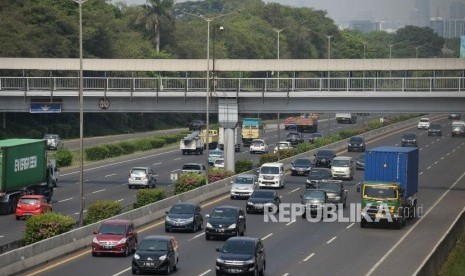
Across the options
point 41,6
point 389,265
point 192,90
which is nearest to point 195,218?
point 389,265

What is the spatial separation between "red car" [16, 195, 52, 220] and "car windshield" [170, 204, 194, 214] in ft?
27.4

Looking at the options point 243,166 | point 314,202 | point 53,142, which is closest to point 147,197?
point 314,202

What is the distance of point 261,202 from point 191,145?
166ft

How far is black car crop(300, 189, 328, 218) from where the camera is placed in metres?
64.8

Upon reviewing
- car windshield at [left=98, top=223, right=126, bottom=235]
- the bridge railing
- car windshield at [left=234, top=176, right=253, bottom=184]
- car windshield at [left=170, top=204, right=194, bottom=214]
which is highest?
the bridge railing

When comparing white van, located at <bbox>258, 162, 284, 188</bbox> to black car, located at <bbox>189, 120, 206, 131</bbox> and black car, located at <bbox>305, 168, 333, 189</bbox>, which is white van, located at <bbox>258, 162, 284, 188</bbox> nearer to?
black car, located at <bbox>305, 168, 333, 189</bbox>

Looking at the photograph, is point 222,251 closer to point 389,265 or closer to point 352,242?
point 389,265

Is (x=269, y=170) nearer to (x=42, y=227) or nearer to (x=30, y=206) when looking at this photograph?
(x=30, y=206)

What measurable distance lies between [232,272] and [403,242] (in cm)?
1471

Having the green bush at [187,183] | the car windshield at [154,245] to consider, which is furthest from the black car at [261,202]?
the car windshield at [154,245]

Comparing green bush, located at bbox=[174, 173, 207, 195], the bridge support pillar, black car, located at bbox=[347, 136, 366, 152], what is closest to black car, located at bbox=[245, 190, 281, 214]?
green bush, located at bbox=[174, 173, 207, 195]

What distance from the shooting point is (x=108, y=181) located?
285ft

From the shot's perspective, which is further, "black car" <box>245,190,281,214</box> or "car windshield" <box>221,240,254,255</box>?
"black car" <box>245,190,281,214</box>

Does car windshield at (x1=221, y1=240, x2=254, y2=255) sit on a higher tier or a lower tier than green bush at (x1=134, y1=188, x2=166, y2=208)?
higher
